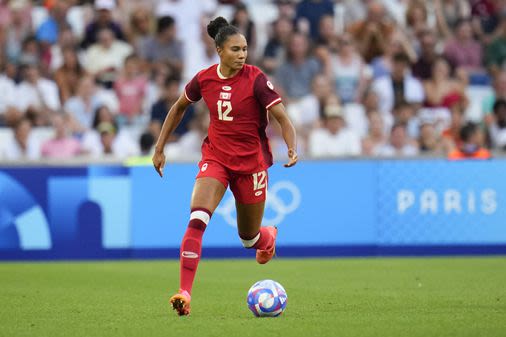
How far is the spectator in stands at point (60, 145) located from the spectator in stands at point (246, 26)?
362 centimetres

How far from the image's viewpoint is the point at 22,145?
17.5 m

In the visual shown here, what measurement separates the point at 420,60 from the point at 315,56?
2.07m

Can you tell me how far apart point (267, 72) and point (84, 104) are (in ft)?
10.2

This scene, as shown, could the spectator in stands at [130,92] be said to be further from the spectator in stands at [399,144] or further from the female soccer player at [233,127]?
the female soccer player at [233,127]

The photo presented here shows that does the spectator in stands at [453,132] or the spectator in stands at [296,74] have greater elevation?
the spectator in stands at [296,74]

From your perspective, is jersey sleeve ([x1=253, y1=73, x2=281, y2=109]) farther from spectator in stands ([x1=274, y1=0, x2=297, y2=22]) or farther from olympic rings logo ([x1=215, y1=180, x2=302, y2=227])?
spectator in stands ([x1=274, y1=0, x2=297, y2=22])

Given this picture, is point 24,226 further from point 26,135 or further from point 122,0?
point 122,0

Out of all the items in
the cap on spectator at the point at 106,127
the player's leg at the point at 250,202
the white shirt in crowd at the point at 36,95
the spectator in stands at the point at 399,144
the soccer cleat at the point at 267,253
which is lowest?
the soccer cleat at the point at 267,253

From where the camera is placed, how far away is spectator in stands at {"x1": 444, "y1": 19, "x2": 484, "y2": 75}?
20688mm

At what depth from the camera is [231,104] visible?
9.58 m

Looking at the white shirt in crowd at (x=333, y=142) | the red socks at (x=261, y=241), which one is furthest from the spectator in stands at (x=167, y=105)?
the red socks at (x=261, y=241)

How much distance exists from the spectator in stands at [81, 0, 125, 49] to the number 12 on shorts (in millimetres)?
10279

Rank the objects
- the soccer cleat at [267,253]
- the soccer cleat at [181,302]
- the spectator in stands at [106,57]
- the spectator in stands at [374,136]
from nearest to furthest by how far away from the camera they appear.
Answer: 1. the soccer cleat at [181,302]
2. the soccer cleat at [267,253]
3. the spectator in stands at [374,136]
4. the spectator in stands at [106,57]

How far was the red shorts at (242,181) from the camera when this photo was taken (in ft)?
31.5
